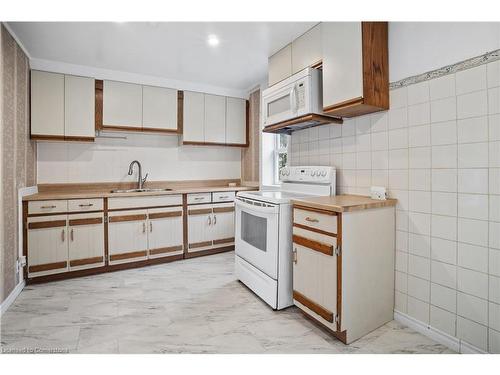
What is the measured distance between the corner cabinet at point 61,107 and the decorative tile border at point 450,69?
313 centimetres

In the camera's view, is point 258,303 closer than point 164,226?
Yes

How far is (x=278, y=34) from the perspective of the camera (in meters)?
2.58

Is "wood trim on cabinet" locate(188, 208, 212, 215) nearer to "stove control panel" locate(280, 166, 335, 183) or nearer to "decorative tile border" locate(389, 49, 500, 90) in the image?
"stove control panel" locate(280, 166, 335, 183)

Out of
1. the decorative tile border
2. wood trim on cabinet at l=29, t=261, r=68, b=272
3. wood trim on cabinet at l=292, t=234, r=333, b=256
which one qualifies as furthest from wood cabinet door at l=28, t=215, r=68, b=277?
the decorative tile border

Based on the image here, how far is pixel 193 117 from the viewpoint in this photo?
12.8 ft

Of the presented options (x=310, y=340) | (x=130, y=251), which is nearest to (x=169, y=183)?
(x=130, y=251)

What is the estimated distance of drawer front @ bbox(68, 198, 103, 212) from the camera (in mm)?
2895

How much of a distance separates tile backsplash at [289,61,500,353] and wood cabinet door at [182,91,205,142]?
2365mm

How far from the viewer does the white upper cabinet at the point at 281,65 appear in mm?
2705

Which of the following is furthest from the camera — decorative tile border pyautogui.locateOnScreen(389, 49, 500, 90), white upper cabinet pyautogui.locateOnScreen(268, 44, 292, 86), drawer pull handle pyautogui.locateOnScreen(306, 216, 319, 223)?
white upper cabinet pyautogui.locateOnScreen(268, 44, 292, 86)

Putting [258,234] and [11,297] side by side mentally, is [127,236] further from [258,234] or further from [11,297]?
[258,234]

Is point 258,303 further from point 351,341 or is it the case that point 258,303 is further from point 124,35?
point 124,35

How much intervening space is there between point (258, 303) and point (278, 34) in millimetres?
2384

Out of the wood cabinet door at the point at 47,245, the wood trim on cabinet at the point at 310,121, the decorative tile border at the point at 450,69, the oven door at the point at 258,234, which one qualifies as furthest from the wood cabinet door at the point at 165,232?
the decorative tile border at the point at 450,69
